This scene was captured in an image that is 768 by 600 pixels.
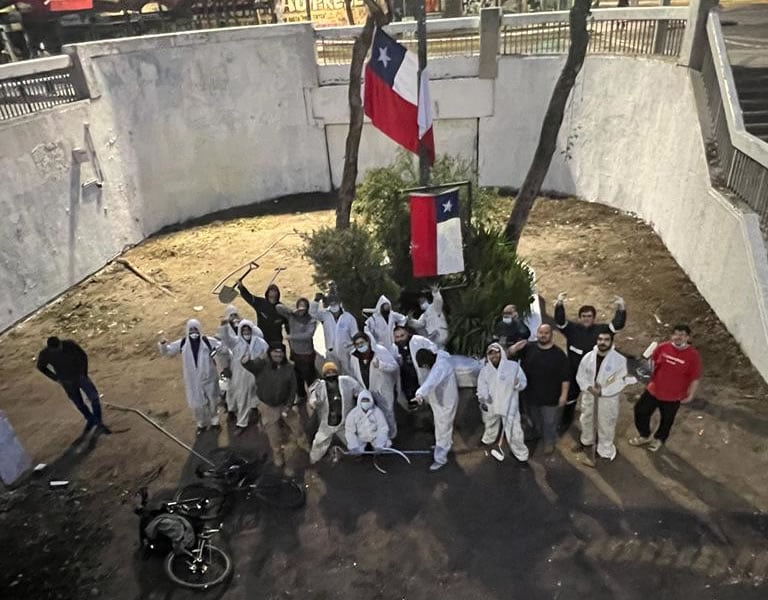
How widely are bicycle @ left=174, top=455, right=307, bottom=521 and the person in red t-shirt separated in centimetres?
370

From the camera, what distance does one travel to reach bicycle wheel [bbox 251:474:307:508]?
19.9 feet

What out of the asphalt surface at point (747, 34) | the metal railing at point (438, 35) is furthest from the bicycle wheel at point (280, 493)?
the metal railing at point (438, 35)

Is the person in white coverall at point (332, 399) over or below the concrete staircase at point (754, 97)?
below

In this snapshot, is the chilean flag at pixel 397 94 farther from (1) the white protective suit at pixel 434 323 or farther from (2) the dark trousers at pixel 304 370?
(2) the dark trousers at pixel 304 370

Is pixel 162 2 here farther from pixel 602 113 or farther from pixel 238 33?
pixel 602 113

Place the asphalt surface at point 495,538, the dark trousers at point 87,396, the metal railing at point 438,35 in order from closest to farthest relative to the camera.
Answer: the asphalt surface at point 495,538
the dark trousers at point 87,396
the metal railing at point 438,35

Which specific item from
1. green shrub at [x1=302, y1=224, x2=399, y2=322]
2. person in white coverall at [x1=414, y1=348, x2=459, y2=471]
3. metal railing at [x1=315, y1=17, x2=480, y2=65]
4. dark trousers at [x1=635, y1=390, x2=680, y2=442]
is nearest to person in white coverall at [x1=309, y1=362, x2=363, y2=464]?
person in white coverall at [x1=414, y1=348, x2=459, y2=471]

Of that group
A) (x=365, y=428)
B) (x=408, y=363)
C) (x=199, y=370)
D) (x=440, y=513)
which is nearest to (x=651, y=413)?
(x=440, y=513)

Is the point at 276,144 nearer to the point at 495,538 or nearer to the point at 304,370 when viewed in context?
the point at 304,370

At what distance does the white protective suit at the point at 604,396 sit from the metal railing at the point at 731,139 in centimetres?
364

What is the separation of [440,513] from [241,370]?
8.91 feet

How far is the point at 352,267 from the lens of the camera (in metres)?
7.87

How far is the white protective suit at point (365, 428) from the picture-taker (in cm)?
626

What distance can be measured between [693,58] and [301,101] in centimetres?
861
